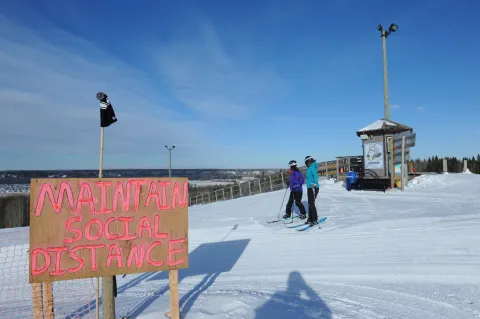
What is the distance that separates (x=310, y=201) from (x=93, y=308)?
19.3 ft

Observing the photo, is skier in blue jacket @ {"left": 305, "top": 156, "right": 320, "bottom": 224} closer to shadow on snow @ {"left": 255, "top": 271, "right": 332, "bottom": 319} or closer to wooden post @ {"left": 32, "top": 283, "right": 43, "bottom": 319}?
shadow on snow @ {"left": 255, "top": 271, "right": 332, "bottom": 319}

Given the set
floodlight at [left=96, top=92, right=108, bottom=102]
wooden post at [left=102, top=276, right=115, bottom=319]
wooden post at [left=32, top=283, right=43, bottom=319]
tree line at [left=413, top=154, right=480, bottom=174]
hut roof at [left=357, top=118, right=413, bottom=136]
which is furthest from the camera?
tree line at [left=413, top=154, right=480, bottom=174]

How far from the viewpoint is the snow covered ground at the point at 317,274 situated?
3795 millimetres

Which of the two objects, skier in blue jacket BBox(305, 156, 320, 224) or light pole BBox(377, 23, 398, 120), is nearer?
skier in blue jacket BBox(305, 156, 320, 224)

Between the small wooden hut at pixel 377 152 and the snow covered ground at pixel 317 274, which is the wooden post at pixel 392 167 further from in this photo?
the snow covered ground at pixel 317 274

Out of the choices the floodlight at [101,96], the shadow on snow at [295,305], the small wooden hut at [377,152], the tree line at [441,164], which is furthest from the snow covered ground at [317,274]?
the tree line at [441,164]

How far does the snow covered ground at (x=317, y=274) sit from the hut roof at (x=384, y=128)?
572 cm

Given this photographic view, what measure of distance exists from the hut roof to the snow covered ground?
5.72m

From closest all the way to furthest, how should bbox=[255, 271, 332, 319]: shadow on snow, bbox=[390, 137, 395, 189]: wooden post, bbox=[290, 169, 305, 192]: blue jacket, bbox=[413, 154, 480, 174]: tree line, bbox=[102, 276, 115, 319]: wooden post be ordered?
bbox=[102, 276, 115, 319]: wooden post, bbox=[255, 271, 332, 319]: shadow on snow, bbox=[290, 169, 305, 192]: blue jacket, bbox=[390, 137, 395, 189]: wooden post, bbox=[413, 154, 480, 174]: tree line

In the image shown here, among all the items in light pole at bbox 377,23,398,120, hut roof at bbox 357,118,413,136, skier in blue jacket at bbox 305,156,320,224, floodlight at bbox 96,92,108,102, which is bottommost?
skier in blue jacket at bbox 305,156,320,224

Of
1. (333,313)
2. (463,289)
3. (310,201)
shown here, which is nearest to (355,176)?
(310,201)

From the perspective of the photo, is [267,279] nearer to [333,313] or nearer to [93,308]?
[333,313]

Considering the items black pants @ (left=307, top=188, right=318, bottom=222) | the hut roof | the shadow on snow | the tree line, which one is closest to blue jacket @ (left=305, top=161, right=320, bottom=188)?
black pants @ (left=307, top=188, right=318, bottom=222)

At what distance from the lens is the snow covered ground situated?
12.5 feet
